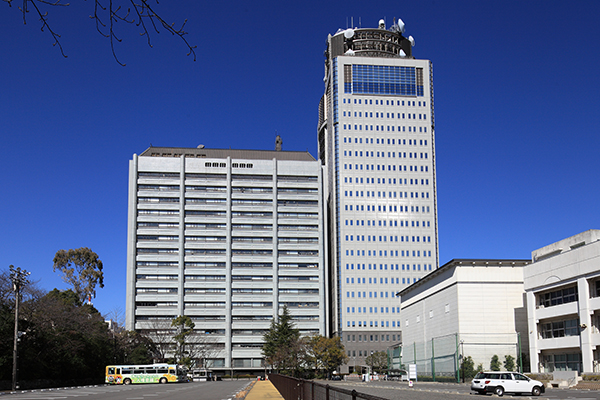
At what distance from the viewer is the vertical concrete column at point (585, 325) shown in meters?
52.8

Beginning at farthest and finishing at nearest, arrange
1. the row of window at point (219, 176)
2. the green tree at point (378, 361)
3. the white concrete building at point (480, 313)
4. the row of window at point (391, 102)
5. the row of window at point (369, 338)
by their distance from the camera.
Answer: the row of window at point (391, 102) < the row of window at point (369, 338) < the row of window at point (219, 176) < the green tree at point (378, 361) < the white concrete building at point (480, 313)

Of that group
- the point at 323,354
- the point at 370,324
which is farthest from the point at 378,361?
the point at 323,354

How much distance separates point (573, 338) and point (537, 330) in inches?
279

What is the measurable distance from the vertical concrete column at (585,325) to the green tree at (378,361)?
263ft

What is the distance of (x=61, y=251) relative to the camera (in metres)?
114

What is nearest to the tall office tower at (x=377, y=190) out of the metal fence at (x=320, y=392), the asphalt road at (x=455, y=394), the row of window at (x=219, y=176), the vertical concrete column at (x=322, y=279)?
the vertical concrete column at (x=322, y=279)

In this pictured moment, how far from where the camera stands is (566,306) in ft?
188

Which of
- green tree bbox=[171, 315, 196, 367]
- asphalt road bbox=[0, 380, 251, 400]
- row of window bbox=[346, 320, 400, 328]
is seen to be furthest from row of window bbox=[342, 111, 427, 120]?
asphalt road bbox=[0, 380, 251, 400]

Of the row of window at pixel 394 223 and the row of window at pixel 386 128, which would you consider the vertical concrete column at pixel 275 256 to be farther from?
the row of window at pixel 386 128

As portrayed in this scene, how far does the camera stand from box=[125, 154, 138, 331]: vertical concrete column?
128 m

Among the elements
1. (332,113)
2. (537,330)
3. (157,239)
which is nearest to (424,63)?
(332,113)

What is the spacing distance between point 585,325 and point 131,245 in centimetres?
9906

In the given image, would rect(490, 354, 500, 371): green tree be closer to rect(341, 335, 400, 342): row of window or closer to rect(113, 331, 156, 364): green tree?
rect(113, 331, 156, 364): green tree

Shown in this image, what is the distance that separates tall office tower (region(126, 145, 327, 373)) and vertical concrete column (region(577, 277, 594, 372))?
3261 inches
